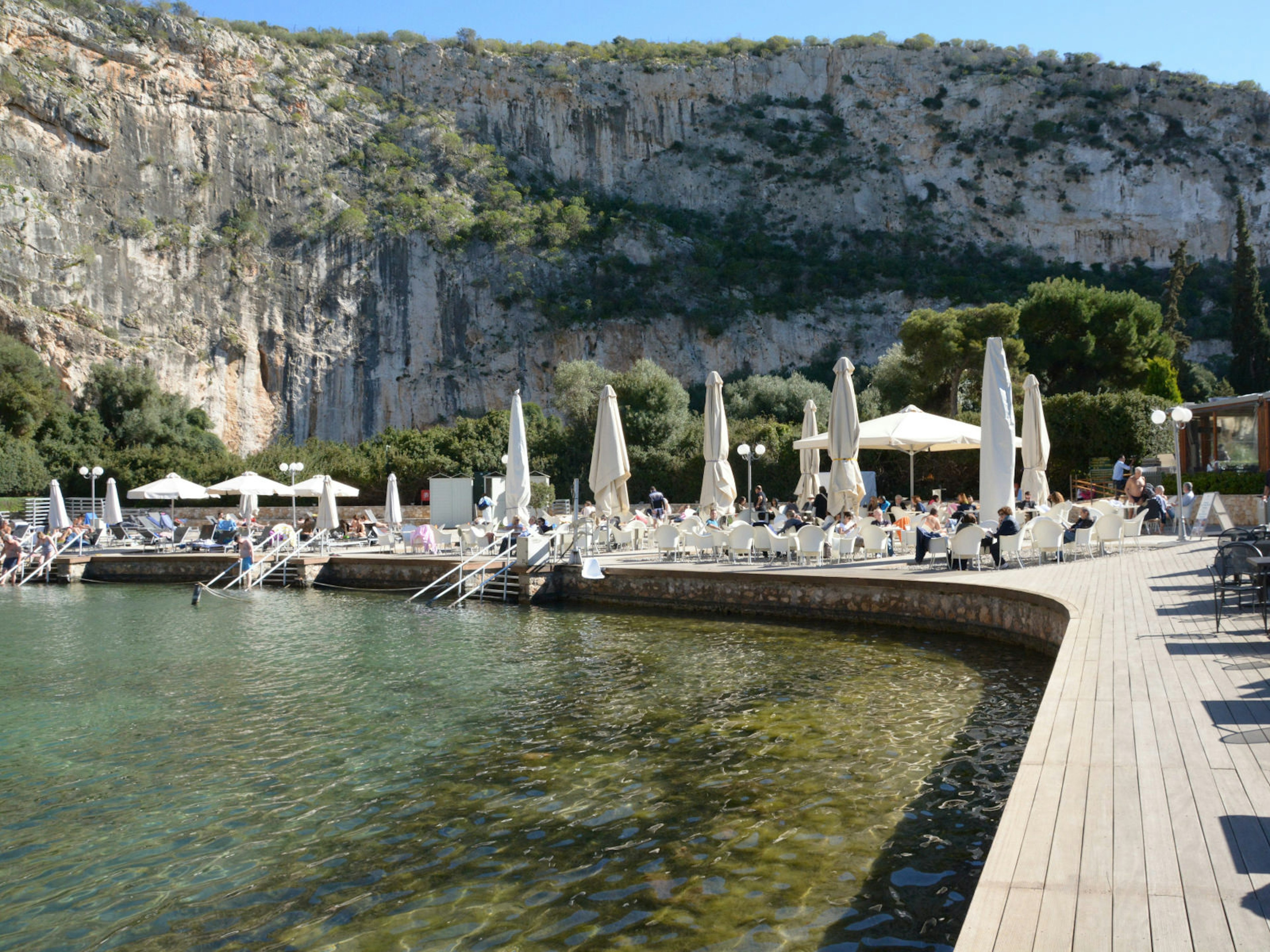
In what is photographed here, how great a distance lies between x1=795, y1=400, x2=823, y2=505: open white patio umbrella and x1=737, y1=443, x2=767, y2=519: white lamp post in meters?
1.09

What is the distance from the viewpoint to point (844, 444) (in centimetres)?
1409

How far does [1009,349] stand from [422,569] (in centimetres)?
2351

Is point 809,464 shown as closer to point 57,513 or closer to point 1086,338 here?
point 57,513

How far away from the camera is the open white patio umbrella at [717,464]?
16.5m

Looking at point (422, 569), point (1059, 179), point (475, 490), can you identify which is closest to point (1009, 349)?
point (475, 490)

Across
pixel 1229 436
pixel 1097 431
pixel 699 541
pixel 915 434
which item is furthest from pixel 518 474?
pixel 1229 436

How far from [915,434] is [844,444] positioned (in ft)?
4.06

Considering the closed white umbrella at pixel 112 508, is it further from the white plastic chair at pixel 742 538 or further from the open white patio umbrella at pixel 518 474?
the white plastic chair at pixel 742 538

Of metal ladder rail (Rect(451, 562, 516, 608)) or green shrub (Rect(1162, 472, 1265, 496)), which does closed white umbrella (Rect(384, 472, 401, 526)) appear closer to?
metal ladder rail (Rect(451, 562, 516, 608))

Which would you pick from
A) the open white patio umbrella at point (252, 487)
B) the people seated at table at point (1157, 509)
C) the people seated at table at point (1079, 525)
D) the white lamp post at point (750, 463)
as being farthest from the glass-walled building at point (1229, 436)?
the open white patio umbrella at point (252, 487)

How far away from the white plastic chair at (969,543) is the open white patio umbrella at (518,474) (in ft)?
24.5

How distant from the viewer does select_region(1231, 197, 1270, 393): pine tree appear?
37156mm

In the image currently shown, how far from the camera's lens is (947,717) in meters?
7.05

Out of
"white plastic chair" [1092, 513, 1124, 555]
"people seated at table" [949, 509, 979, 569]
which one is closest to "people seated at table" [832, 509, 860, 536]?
"people seated at table" [949, 509, 979, 569]
